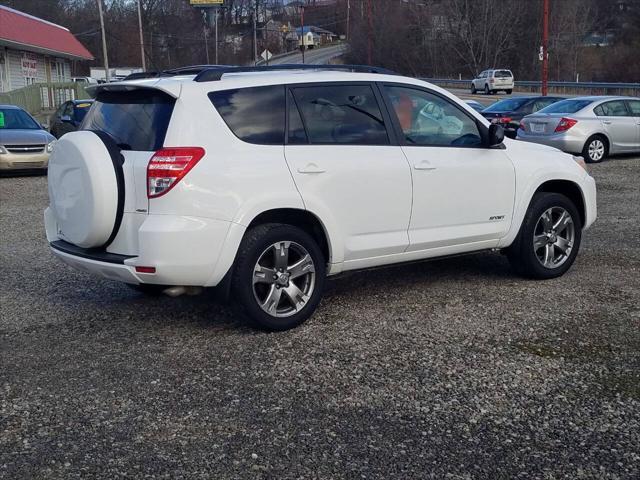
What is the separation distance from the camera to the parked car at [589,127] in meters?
17.0

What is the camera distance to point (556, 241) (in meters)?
7.04

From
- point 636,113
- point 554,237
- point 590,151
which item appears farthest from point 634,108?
point 554,237

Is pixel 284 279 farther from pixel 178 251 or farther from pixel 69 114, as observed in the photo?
pixel 69 114

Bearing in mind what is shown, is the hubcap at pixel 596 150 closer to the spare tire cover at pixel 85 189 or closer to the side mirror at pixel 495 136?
the side mirror at pixel 495 136

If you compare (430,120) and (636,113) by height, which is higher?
(430,120)

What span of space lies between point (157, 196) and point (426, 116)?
235cm

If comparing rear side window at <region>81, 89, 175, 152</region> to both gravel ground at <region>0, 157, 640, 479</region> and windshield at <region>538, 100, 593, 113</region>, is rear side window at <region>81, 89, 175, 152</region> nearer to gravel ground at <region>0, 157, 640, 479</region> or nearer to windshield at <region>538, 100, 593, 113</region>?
gravel ground at <region>0, 157, 640, 479</region>

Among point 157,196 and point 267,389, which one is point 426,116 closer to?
point 157,196

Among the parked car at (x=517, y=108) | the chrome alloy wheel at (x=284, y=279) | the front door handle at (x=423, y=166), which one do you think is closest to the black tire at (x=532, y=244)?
the front door handle at (x=423, y=166)

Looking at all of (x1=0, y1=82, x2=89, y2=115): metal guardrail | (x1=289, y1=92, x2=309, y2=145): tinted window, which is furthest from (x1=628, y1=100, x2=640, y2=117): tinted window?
(x1=0, y1=82, x2=89, y2=115): metal guardrail

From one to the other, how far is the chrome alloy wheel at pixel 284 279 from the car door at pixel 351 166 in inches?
11.0

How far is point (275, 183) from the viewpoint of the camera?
17.8 feet

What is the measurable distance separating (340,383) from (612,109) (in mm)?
15006

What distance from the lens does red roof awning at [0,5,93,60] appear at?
3281cm
